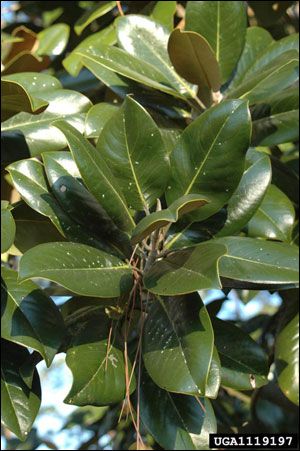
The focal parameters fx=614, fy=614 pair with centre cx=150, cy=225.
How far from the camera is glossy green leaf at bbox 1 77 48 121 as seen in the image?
1002 millimetres

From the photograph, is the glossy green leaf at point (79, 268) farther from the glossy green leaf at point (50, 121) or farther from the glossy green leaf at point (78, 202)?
the glossy green leaf at point (50, 121)

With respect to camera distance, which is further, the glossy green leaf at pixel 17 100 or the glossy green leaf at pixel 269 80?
the glossy green leaf at pixel 269 80

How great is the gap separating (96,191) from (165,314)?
217 mm

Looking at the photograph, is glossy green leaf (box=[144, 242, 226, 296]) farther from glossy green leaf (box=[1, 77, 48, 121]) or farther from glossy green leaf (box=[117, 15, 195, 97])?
glossy green leaf (box=[117, 15, 195, 97])

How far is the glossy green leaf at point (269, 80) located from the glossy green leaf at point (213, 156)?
265 mm

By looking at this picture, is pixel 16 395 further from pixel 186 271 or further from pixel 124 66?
pixel 124 66

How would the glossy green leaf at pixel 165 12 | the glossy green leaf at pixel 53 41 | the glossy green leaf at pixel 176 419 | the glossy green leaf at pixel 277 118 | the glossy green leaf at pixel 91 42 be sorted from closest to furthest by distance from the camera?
1. the glossy green leaf at pixel 176 419
2. the glossy green leaf at pixel 277 118
3. the glossy green leaf at pixel 91 42
4. the glossy green leaf at pixel 165 12
5. the glossy green leaf at pixel 53 41

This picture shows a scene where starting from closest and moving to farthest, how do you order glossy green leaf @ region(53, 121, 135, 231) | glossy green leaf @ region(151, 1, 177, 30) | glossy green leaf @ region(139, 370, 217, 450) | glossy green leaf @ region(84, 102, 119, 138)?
1. glossy green leaf @ region(53, 121, 135, 231)
2. glossy green leaf @ region(139, 370, 217, 450)
3. glossy green leaf @ region(84, 102, 119, 138)
4. glossy green leaf @ region(151, 1, 177, 30)

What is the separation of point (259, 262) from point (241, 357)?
222mm

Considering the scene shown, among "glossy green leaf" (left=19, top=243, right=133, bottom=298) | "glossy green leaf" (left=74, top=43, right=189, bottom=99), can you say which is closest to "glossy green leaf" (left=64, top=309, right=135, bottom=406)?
"glossy green leaf" (left=19, top=243, right=133, bottom=298)

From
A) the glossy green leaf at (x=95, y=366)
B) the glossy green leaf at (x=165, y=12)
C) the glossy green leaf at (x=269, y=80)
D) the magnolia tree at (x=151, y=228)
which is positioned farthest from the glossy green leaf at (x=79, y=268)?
the glossy green leaf at (x=165, y=12)

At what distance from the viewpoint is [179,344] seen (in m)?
0.88

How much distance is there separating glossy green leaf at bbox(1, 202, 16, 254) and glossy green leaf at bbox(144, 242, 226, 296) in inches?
8.2

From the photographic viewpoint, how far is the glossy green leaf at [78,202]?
97cm
